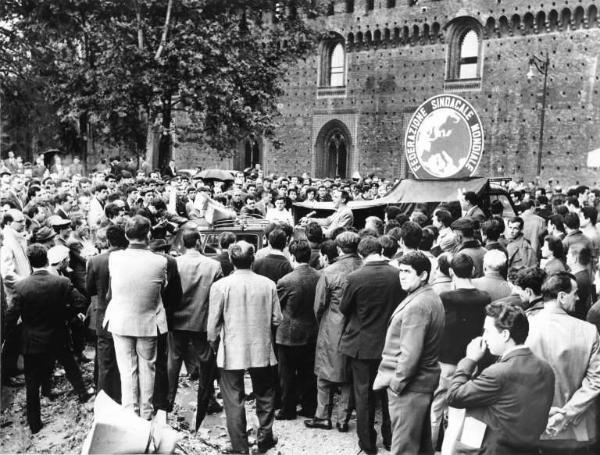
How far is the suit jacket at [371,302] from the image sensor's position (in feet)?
18.0

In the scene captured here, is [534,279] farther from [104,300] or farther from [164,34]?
[164,34]

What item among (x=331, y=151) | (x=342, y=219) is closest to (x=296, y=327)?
(x=342, y=219)

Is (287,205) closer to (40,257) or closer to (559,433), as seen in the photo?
(40,257)

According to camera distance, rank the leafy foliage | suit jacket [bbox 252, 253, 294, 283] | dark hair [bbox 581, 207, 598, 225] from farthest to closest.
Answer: the leafy foliage, dark hair [bbox 581, 207, 598, 225], suit jacket [bbox 252, 253, 294, 283]

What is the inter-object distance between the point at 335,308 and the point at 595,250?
4.02m

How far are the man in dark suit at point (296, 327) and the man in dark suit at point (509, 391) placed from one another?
2717 mm

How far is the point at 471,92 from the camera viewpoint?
2944cm

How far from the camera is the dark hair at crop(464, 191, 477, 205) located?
30.9ft

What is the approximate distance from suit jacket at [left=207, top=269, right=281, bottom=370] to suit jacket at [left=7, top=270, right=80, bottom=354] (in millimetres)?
1598

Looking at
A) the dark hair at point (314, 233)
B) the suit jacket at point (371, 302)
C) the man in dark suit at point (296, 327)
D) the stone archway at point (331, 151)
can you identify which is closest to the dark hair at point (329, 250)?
the man in dark suit at point (296, 327)

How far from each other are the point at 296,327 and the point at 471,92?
25.1 m

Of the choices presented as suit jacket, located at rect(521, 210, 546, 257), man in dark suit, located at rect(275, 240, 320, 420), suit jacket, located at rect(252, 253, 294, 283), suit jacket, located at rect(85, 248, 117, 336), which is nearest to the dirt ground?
man in dark suit, located at rect(275, 240, 320, 420)

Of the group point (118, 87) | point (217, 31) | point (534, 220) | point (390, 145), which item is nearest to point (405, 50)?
point (390, 145)

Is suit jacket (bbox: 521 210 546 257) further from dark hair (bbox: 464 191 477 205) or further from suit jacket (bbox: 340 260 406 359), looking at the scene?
suit jacket (bbox: 340 260 406 359)
